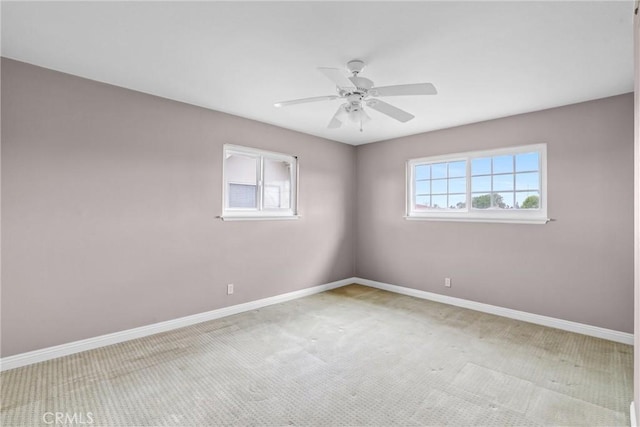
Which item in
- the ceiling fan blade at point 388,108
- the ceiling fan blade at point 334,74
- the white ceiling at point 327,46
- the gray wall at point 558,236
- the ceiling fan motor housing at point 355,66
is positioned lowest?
the gray wall at point 558,236

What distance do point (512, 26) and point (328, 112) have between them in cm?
203

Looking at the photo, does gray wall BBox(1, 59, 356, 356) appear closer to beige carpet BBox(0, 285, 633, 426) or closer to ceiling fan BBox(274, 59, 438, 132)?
beige carpet BBox(0, 285, 633, 426)

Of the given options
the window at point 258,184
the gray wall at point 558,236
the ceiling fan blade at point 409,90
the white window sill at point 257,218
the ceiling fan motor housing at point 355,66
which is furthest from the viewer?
the window at point 258,184

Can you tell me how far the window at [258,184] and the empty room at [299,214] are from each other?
0.10ft

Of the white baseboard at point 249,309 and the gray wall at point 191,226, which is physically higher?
the gray wall at point 191,226

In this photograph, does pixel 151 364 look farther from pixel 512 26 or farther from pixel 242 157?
pixel 512 26

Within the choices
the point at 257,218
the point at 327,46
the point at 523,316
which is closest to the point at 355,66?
the point at 327,46

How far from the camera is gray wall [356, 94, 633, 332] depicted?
3.09 m

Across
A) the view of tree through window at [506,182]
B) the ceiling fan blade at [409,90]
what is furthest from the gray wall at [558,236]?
the ceiling fan blade at [409,90]

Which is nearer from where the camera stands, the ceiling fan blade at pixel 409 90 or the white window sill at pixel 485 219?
the ceiling fan blade at pixel 409 90

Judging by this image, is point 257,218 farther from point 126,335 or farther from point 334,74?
Result: point 334,74

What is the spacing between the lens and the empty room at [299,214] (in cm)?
200

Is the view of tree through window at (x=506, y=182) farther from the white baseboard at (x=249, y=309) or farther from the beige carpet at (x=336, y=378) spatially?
the beige carpet at (x=336, y=378)

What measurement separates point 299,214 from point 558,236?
314 centimetres
